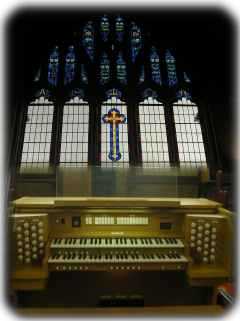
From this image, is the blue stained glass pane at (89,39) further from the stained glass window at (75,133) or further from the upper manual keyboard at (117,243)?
the upper manual keyboard at (117,243)

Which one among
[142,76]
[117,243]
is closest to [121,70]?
[142,76]

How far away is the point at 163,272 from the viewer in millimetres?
3840

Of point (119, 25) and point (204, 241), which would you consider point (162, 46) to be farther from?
point (204, 241)

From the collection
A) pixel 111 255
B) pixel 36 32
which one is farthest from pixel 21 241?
pixel 36 32

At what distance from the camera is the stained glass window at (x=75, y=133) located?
763 cm

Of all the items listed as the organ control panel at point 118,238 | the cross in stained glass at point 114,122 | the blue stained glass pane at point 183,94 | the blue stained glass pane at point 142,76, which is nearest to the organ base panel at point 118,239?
the organ control panel at point 118,238

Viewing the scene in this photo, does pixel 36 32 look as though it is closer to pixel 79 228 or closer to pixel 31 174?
pixel 31 174

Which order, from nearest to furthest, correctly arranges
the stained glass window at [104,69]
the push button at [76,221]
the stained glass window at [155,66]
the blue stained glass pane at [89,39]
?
the push button at [76,221]
the stained glass window at [104,69]
the stained glass window at [155,66]
the blue stained glass pane at [89,39]

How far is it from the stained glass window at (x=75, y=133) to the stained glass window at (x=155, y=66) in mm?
2546

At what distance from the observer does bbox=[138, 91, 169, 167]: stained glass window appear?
303 inches

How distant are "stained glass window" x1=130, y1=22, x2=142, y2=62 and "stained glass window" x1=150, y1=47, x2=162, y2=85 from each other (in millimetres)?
523

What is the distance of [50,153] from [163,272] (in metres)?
5.11

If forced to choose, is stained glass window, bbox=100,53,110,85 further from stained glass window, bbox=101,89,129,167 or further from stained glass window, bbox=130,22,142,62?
stained glass window, bbox=130,22,142,62

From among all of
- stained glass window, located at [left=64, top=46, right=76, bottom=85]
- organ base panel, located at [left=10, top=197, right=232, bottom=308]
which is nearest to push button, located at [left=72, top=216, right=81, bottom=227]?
organ base panel, located at [left=10, top=197, right=232, bottom=308]
